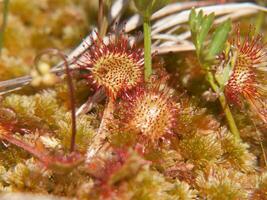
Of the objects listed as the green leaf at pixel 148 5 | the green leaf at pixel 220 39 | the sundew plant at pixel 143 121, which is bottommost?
the sundew plant at pixel 143 121

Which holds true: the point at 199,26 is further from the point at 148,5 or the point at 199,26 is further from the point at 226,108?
the point at 226,108

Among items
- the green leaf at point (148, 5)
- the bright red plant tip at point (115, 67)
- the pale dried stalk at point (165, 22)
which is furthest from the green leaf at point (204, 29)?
the pale dried stalk at point (165, 22)

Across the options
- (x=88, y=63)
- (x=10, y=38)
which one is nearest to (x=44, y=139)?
(x=88, y=63)

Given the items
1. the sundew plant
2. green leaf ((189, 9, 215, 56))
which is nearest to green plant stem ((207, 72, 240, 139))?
the sundew plant

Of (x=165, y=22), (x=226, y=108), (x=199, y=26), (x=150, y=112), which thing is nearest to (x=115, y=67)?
(x=150, y=112)

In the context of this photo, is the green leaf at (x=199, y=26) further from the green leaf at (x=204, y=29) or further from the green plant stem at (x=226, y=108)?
the green plant stem at (x=226, y=108)

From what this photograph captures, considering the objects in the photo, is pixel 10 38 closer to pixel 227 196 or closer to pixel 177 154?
pixel 177 154

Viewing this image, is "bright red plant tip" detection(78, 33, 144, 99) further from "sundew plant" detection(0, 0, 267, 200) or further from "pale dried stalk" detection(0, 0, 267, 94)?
"pale dried stalk" detection(0, 0, 267, 94)
